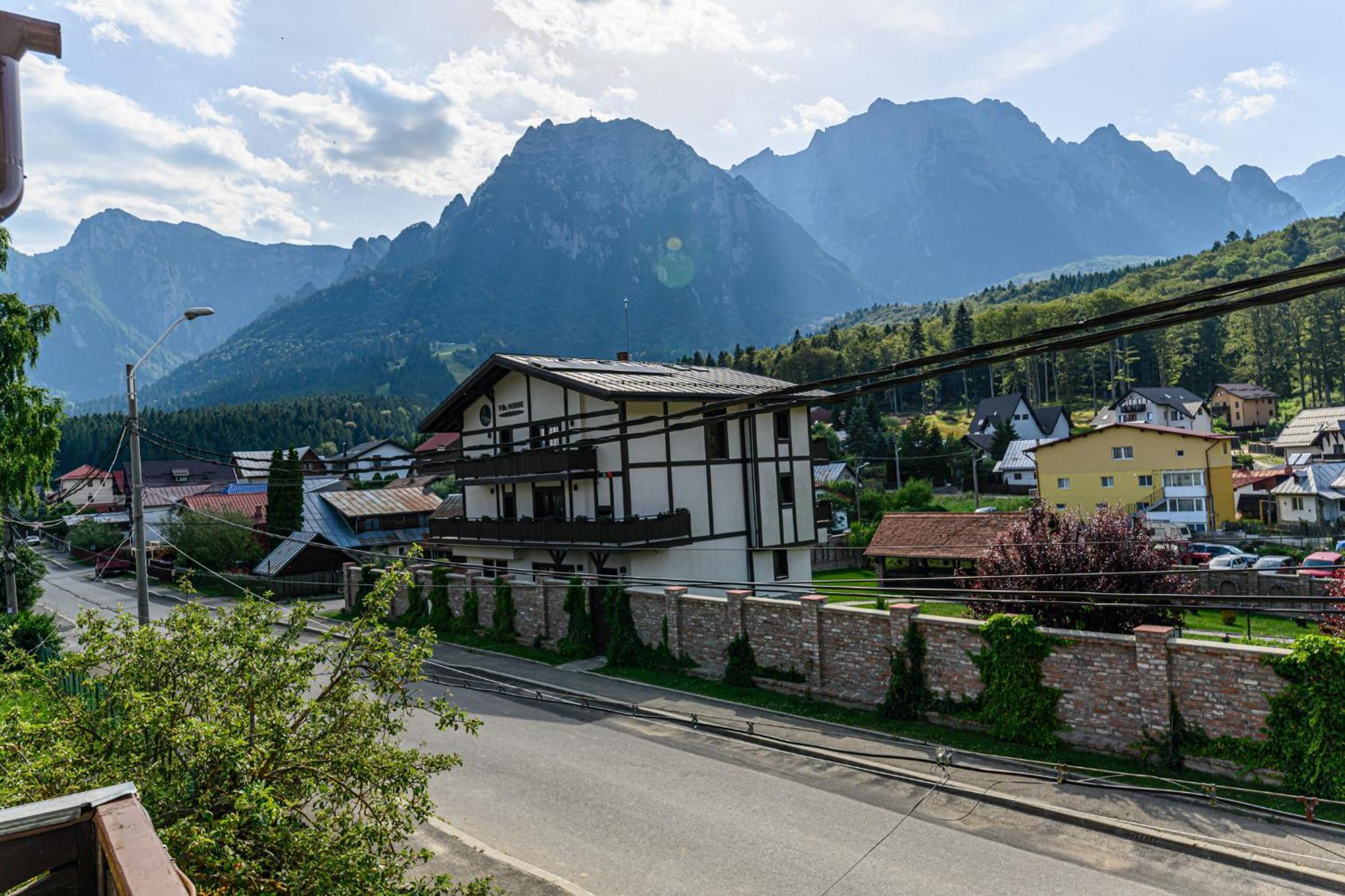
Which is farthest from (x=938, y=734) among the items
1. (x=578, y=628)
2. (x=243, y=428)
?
(x=243, y=428)

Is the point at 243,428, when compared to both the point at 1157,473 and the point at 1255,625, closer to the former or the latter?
the point at 1157,473

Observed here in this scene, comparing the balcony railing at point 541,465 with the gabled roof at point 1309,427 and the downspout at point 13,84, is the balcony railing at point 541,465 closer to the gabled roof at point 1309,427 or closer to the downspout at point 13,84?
the downspout at point 13,84

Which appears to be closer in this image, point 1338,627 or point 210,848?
point 210,848

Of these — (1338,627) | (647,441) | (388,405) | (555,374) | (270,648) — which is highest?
(388,405)

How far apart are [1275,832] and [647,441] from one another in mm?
20651

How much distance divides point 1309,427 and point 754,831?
85819 mm

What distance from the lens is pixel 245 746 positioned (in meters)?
6.57

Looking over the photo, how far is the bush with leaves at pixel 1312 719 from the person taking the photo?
41.1ft

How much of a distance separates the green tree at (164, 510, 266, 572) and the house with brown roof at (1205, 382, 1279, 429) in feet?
335

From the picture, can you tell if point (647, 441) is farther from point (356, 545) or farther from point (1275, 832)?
point (356, 545)

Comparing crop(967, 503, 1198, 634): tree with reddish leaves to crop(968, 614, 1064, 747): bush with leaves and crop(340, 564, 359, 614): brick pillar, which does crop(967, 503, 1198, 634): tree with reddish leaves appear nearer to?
crop(968, 614, 1064, 747): bush with leaves

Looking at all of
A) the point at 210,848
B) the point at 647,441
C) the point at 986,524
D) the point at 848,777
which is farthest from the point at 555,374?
the point at 210,848

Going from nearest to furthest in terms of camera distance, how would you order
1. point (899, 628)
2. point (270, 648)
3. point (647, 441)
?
point (270, 648) → point (899, 628) → point (647, 441)

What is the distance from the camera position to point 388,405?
189 m
